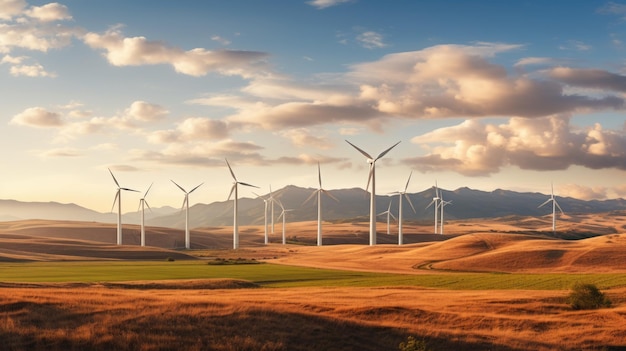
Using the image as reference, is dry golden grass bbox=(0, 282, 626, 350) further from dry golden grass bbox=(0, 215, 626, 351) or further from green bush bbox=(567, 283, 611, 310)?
green bush bbox=(567, 283, 611, 310)

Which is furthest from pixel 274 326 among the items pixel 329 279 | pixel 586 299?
pixel 329 279

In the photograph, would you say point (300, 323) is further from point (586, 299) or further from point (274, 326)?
point (586, 299)

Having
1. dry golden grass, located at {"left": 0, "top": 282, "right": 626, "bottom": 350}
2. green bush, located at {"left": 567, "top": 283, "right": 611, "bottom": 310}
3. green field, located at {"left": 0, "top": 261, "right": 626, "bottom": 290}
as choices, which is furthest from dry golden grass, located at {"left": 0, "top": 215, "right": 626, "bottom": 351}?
green field, located at {"left": 0, "top": 261, "right": 626, "bottom": 290}

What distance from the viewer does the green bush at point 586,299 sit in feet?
153

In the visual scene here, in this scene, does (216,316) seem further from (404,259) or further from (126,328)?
(404,259)

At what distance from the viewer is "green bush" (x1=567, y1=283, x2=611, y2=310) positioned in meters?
46.7

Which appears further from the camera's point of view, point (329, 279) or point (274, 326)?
point (329, 279)

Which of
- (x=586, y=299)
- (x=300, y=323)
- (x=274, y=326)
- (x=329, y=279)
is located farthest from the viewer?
(x=329, y=279)

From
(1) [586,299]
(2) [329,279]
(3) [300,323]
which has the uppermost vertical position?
(3) [300,323]

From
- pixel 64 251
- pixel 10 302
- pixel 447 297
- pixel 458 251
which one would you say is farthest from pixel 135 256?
pixel 10 302

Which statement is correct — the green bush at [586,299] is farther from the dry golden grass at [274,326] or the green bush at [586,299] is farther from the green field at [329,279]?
the green field at [329,279]

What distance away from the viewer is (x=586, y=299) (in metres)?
46.8

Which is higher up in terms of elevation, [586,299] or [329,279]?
[586,299]

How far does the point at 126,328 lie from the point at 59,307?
5419mm
